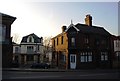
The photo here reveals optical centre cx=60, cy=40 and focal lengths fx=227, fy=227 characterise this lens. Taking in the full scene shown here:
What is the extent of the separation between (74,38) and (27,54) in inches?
1170

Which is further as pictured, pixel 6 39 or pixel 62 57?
pixel 62 57

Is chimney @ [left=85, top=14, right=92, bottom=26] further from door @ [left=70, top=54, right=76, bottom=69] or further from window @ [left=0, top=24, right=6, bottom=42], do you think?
window @ [left=0, top=24, right=6, bottom=42]

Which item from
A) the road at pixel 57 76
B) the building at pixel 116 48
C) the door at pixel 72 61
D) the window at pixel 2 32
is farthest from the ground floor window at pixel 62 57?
the road at pixel 57 76

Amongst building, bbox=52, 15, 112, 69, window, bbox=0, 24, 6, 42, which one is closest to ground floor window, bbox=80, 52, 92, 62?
building, bbox=52, 15, 112, 69

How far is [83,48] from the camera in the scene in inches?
1719

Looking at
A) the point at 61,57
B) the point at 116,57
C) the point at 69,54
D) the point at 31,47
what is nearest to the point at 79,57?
the point at 69,54

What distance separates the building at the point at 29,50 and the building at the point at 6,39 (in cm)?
3443

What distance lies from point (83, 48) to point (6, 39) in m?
15.6

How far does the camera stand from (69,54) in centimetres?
4325

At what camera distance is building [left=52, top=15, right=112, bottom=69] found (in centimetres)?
4306

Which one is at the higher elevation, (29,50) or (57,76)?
(29,50)

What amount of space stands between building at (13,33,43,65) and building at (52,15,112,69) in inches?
886

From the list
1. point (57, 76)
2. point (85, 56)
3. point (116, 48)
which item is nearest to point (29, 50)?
point (116, 48)

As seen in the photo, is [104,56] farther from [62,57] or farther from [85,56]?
[62,57]
